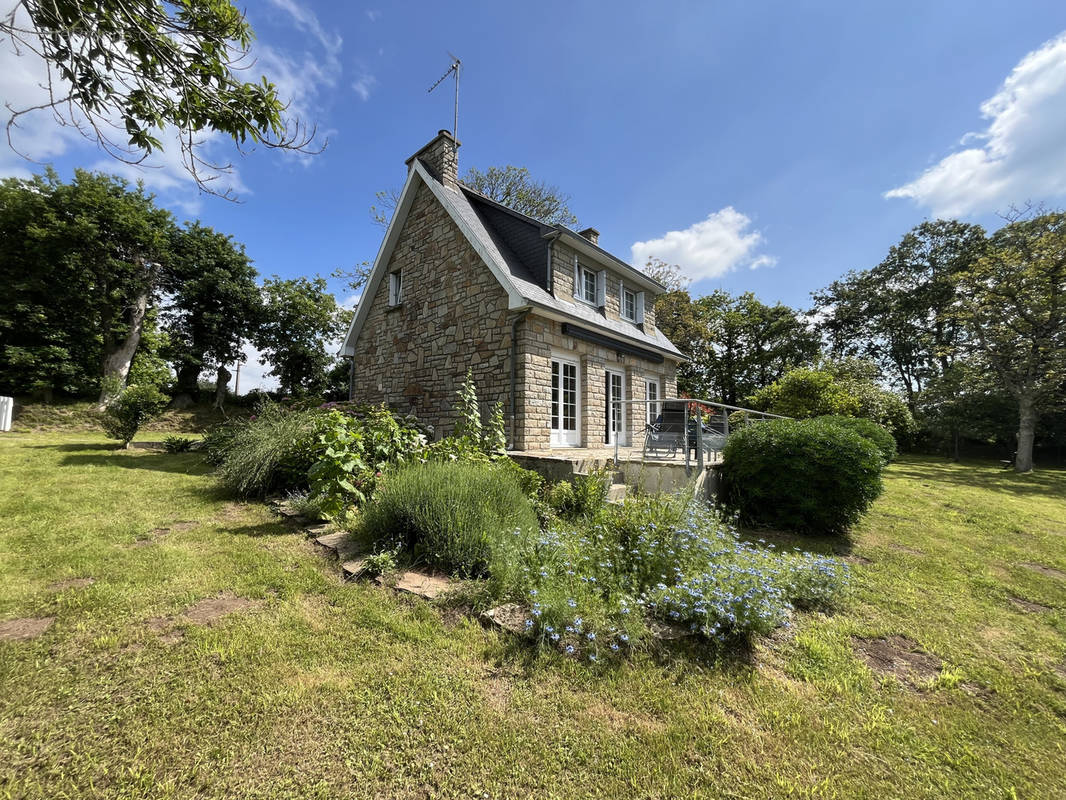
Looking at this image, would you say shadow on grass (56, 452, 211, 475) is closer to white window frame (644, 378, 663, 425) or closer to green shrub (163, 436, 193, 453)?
green shrub (163, 436, 193, 453)

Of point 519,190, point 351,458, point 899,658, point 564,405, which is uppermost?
point 519,190

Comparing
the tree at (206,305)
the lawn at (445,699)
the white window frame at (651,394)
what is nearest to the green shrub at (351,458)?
the lawn at (445,699)

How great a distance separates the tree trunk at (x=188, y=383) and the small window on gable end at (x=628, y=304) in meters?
21.3

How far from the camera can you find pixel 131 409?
366 inches

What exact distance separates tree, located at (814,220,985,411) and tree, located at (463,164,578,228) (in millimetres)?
22594

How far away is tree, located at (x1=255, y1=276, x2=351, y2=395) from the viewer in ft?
67.3

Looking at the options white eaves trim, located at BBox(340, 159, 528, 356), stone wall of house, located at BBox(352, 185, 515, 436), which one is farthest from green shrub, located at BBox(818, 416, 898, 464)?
white eaves trim, located at BBox(340, 159, 528, 356)

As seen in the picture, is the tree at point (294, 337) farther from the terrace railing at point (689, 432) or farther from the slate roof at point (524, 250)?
the terrace railing at point (689, 432)

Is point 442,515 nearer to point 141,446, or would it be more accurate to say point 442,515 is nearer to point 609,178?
point 609,178

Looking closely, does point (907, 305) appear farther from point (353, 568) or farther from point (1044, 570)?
point (353, 568)

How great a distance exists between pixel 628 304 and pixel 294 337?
18.5 m

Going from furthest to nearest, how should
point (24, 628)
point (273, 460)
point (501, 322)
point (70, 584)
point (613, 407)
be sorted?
1. point (613, 407)
2. point (501, 322)
3. point (273, 460)
4. point (70, 584)
5. point (24, 628)

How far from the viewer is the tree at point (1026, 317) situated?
1479 centimetres

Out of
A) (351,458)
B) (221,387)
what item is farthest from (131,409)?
(221,387)
